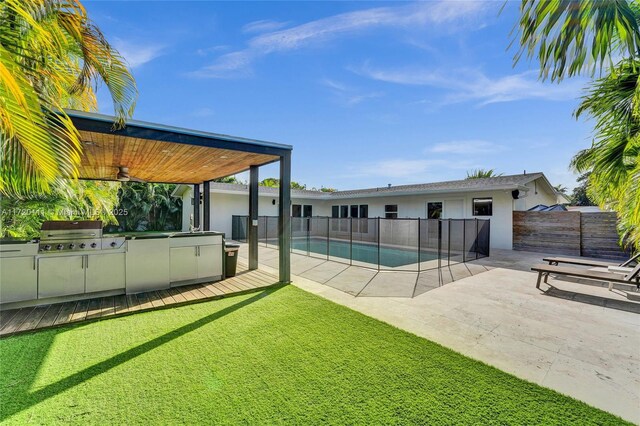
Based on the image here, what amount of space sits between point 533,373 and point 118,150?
7.34 metres

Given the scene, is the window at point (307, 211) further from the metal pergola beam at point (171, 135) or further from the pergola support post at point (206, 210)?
the metal pergola beam at point (171, 135)

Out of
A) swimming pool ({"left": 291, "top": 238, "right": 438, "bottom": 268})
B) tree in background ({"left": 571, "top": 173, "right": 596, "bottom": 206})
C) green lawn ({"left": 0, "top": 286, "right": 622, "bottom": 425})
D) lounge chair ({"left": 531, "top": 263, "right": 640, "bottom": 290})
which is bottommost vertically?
swimming pool ({"left": 291, "top": 238, "right": 438, "bottom": 268})

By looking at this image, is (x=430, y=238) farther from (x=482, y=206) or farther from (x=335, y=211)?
(x=335, y=211)

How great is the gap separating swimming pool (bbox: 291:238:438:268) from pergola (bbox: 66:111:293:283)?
4.14 meters

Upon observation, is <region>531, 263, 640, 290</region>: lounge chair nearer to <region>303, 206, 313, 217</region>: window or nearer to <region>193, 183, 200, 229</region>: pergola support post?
<region>193, 183, 200, 229</region>: pergola support post


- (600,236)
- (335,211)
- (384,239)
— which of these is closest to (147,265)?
(384,239)

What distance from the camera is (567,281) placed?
20.2 feet

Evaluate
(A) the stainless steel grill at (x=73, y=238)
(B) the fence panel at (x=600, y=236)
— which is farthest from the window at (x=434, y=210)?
(A) the stainless steel grill at (x=73, y=238)

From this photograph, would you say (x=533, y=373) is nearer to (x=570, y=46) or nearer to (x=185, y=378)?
(x=570, y=46)

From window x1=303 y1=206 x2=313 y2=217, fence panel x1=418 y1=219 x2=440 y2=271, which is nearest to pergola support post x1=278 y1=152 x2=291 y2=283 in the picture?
fence panel x1=418 y1=219 x2=440 y2=271

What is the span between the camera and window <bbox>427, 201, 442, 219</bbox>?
540 inches

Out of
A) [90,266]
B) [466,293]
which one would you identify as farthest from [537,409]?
[90,266]

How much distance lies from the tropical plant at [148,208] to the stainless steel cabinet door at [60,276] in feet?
52.1

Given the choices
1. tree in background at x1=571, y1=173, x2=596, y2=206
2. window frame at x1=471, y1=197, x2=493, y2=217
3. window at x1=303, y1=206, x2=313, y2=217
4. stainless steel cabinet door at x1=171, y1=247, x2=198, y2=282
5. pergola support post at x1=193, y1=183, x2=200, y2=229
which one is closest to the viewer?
stainless steel cabinet door at x1=171, y1=247, x2=198, y2=282
